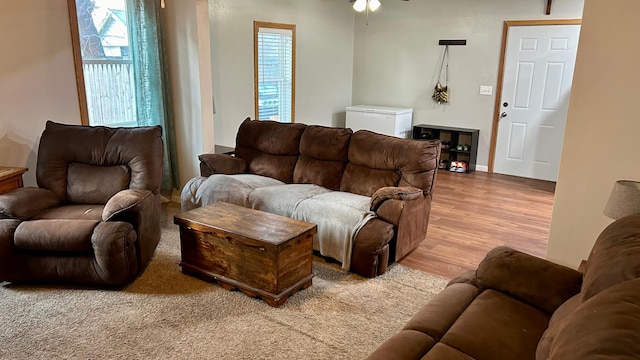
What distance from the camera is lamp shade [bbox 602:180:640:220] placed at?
2211mm

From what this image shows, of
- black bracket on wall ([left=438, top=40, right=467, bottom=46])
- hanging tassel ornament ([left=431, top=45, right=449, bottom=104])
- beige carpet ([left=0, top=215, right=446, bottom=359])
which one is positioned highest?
black bracket on wall ([left=438, top=40, right=467, bottom=46])

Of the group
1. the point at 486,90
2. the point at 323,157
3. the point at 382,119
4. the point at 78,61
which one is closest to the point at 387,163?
the point at 323,157

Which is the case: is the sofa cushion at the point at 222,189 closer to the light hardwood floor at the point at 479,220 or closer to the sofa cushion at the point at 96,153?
the sofa cushion at the point at 96,153

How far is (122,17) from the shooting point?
14.4 ft

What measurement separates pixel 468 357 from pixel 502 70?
5.60 m

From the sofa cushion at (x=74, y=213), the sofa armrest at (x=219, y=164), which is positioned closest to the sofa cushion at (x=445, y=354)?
the sofa cushion at (x=74, y=213)

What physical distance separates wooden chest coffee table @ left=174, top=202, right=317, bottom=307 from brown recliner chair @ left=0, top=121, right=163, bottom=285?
0.35 m

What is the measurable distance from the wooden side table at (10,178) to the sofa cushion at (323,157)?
2.20 meters

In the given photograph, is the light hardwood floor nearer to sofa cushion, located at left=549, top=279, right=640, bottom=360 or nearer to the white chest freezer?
the white chest freezer

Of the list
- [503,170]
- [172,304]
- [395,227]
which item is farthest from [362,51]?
[172,304]

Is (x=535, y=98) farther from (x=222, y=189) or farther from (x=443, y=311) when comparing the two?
(x=443, y=311)

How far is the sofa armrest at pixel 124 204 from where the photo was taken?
10.1ft

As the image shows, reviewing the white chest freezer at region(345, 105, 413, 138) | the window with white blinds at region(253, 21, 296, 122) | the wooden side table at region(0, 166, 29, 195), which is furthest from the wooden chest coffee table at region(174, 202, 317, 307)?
the white chest freezer at region(345, 105, 413, 138)

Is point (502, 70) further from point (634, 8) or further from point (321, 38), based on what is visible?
point (634, 8)
